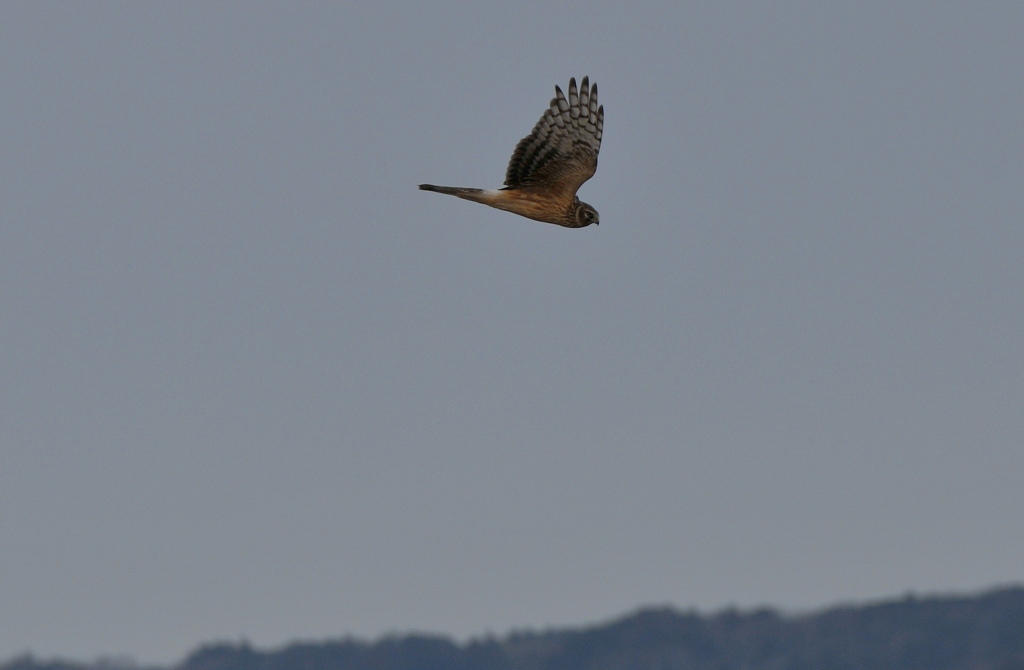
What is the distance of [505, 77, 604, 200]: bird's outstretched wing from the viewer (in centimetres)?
3219

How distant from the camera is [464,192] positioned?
31703mm

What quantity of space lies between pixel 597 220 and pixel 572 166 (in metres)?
1.10

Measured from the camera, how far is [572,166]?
106 ft

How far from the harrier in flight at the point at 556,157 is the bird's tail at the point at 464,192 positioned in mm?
23

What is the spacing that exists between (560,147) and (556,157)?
0.19m

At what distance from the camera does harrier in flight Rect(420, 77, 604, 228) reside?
32188mm

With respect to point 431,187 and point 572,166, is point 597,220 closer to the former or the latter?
point 572,166

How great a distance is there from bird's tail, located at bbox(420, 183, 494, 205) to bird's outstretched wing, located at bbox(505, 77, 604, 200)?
60cm

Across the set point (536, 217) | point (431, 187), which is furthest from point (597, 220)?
point (431, 187)

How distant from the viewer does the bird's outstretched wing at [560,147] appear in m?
32.2

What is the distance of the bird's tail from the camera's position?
103ft

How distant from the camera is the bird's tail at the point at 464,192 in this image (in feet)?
103

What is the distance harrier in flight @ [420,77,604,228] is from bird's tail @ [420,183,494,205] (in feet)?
0.08

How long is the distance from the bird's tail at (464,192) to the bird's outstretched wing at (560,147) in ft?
1.97
